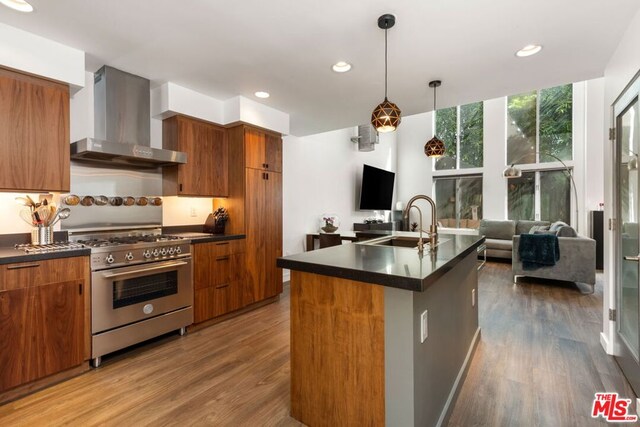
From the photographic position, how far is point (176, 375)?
223 cm

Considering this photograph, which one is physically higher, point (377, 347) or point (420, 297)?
point (420, 297)

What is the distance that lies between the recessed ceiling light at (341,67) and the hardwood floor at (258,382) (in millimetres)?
2504

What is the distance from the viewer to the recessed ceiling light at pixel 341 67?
8.54 ft

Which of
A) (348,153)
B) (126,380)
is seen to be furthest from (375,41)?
(348,153)

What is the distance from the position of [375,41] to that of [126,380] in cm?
306

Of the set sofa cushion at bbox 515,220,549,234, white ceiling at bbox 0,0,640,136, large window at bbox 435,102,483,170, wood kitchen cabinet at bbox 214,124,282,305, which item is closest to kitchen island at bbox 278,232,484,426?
white ceiling at bbox 0,0,640,136

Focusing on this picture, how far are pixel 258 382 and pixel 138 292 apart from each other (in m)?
1.32

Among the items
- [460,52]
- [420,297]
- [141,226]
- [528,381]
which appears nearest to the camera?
[420,297]

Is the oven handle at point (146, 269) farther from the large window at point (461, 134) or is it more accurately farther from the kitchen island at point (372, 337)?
the large window at point (461, 134)

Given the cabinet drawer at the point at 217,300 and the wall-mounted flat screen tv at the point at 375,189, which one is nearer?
the cabinet drawer at the point at 217,300

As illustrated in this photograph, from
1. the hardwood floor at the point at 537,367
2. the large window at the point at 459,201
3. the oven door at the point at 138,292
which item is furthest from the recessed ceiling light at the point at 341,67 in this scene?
the large window at the point at 459,201

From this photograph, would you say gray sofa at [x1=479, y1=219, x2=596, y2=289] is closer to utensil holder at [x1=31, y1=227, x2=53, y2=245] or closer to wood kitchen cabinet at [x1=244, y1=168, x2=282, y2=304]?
wood kitchen cabinet at [x1=244, y1=168, x2=282, y2=304]

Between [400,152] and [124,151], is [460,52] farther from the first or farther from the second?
[400,152]

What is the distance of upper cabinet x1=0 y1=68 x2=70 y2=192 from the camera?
2109 mm
